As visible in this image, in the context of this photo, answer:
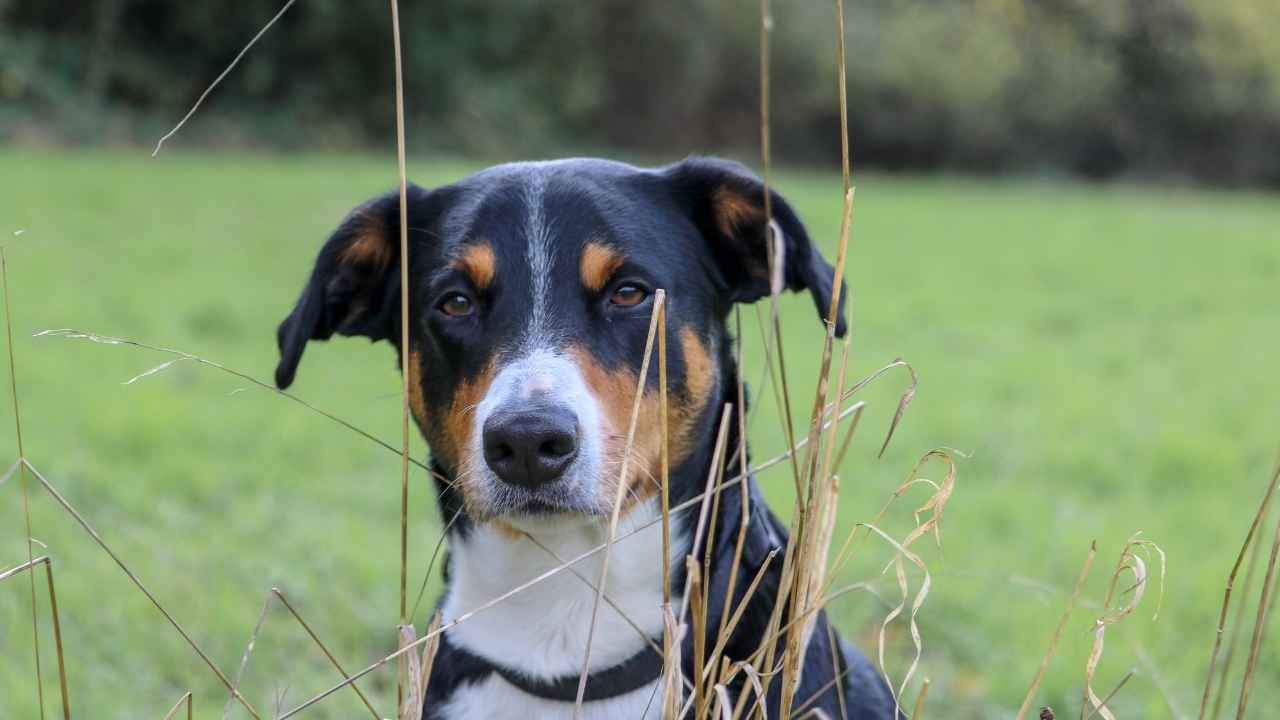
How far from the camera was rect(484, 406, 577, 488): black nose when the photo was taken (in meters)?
2.44

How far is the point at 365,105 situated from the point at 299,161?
18.2ft

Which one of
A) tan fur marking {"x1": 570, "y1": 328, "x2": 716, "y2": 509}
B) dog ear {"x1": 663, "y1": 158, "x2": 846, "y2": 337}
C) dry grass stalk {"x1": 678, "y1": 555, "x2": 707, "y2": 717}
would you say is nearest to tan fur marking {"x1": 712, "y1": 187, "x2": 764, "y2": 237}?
dog ear {"x1": 663, "y1": 158, "x2": 846, "y2": 337}

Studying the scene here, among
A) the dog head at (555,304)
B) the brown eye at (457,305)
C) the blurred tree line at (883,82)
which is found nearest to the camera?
the dog head at (555,304)

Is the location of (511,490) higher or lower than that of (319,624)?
higher

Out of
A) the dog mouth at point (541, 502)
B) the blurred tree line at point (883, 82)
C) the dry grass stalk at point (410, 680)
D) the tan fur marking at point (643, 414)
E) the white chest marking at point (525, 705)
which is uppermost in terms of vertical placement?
the tan fur marking at point (643, 414)

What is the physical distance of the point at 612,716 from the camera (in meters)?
2.69

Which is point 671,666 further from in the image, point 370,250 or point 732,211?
point 370,250

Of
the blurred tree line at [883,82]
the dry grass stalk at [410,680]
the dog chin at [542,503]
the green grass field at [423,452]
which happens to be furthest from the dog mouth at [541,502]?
the blurred tree line at [883,82]

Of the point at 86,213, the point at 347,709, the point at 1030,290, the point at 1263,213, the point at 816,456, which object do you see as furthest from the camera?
the point at 1263,213

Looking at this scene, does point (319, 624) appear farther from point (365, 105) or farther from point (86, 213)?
point (365, 105)

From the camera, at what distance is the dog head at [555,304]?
2.56 meters

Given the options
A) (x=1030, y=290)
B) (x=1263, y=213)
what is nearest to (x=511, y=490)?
(x=1030, y=290)

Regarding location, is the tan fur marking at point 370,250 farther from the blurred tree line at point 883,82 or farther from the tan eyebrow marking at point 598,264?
the blurred tree line at point 883,82

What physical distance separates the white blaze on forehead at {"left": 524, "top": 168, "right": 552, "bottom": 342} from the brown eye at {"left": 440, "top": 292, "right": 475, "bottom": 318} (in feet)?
0.56
